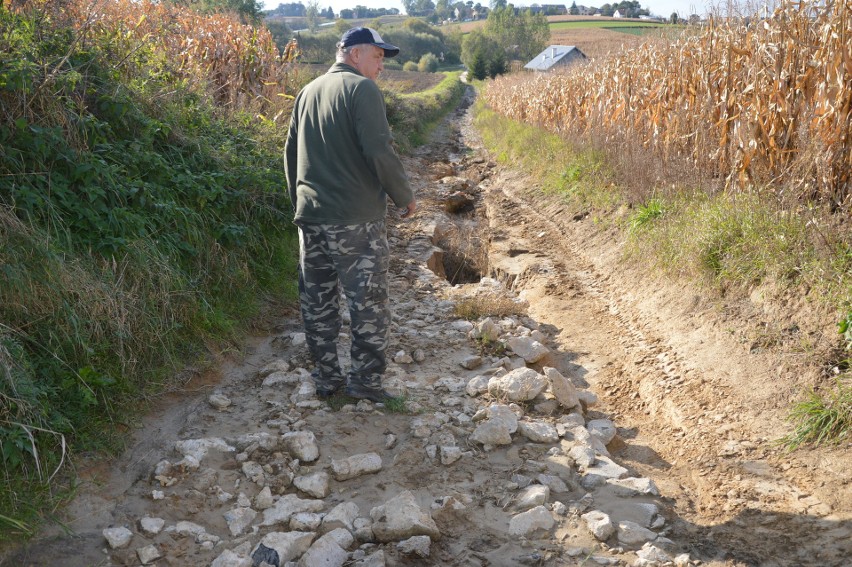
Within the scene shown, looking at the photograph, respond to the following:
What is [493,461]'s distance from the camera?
385cm

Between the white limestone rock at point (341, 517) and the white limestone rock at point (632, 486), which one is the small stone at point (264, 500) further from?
the white limestone rock at point (632, 486)

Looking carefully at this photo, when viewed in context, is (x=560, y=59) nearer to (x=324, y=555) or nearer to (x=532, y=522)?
(x=532, y=522)

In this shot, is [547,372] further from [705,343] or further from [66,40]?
[66,40]

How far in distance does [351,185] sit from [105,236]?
1.77 metres

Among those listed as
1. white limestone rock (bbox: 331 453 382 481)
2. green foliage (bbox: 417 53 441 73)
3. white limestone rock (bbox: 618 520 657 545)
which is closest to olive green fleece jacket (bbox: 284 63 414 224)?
white limestone rock (bbox: 331 453 382 481)

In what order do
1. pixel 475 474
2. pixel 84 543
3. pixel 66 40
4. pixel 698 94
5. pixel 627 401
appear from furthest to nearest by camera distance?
pixel 698 94, pixel 66 40, pixel 627 401, pixel 475 474, pixel 84 543

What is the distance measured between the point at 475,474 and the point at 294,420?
1160 mm

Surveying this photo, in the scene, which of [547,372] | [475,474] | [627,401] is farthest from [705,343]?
[475,474]

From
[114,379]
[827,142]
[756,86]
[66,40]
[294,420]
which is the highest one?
[66,40]

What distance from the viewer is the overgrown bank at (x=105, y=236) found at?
346 centimetres

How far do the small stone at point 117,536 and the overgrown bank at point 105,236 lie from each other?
322mm

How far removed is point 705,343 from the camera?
16.5ft

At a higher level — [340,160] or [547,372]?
[340,160]

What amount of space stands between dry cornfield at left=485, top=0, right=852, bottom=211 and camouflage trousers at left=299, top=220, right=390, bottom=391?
138 inches
